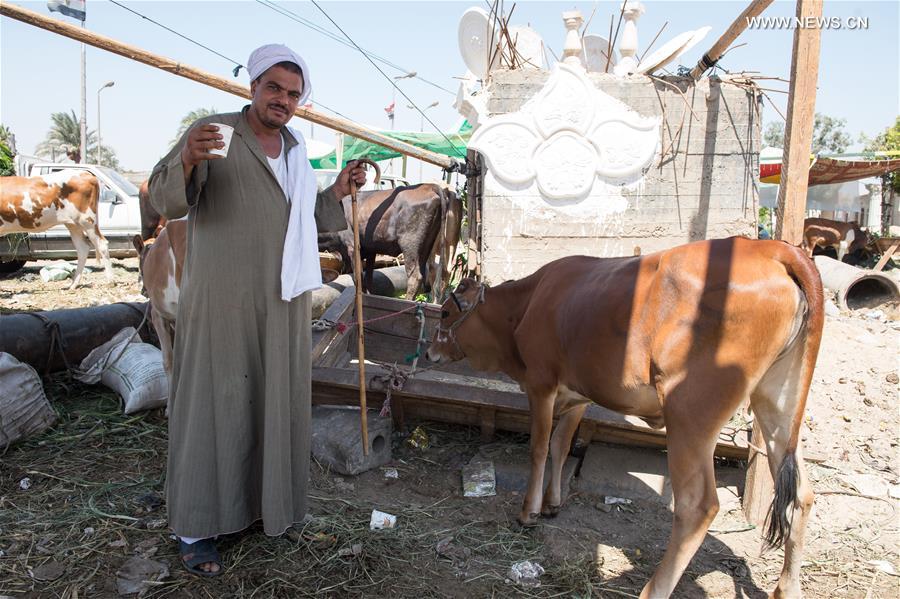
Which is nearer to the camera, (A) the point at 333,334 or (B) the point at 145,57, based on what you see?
(A) the point at 333,334

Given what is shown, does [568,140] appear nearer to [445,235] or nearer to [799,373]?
[445,235]

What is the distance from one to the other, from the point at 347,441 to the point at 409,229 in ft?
15.0

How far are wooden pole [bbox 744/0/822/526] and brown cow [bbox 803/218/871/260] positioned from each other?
11384 millimetres

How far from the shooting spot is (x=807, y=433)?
4945 millimetres

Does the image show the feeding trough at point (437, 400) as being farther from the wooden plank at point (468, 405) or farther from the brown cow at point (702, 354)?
the brown cow at point (702, 354)

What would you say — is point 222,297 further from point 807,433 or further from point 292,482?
point 807,433

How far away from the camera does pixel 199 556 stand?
298cm

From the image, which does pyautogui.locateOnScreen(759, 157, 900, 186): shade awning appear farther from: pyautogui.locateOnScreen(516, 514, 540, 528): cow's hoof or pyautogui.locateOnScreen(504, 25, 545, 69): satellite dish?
pyautogui.locateOnScreen(516, 514, 540, 528): cow's hoof

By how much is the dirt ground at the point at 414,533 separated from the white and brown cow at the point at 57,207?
7.58 m

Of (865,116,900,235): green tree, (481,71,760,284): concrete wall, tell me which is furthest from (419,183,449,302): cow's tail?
(865,116,900,235): green tree

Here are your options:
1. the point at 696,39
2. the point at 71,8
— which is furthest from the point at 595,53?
the point at 71,8

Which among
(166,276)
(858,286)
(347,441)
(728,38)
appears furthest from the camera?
(858,286)

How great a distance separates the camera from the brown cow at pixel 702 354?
8.86 feet

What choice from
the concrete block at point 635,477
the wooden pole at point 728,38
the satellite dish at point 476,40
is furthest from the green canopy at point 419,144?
the concrete block at point 635,477
